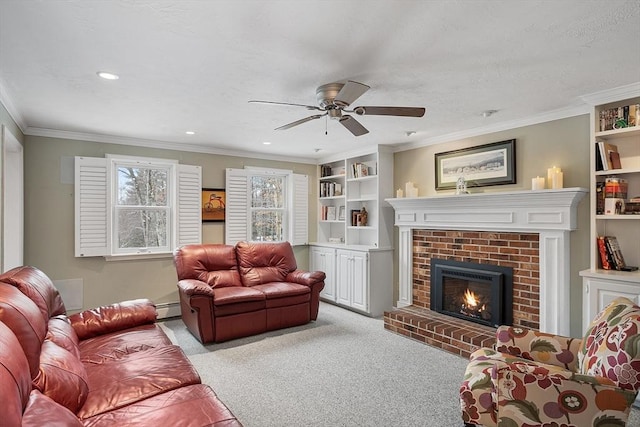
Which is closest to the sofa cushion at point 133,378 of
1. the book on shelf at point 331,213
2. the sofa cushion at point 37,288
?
the sofa cushion at point 37,288

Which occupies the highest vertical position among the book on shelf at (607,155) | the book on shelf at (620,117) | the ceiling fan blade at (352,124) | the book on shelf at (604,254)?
the book on shelf at (620,117)

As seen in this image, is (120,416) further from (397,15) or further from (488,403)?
(397,15)

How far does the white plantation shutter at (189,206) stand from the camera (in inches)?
189

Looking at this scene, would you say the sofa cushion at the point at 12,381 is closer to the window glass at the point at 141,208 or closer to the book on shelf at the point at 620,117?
the window glass at the point at 141,208

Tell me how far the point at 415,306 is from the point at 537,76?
3.13m

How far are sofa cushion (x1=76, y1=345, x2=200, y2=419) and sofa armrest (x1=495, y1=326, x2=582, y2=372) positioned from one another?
2.02 metres

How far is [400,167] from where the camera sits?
5051 millimetres

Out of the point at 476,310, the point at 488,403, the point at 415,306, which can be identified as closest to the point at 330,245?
the point at 415,306

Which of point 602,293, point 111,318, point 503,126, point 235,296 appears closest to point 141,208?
point 235,296

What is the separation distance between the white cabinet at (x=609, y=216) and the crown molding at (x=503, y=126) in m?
0.25

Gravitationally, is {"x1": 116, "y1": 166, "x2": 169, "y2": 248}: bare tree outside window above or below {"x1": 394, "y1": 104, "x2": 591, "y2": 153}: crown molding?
below

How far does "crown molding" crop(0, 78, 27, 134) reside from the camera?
2.75m

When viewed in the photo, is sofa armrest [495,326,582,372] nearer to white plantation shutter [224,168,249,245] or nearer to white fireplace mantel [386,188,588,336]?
white fireplace mantel [386,188,588,336]

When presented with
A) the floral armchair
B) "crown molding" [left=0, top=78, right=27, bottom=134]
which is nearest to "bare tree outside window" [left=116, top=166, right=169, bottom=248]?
"crown molding" [left=0, top=78, right=27, bottom=134]
